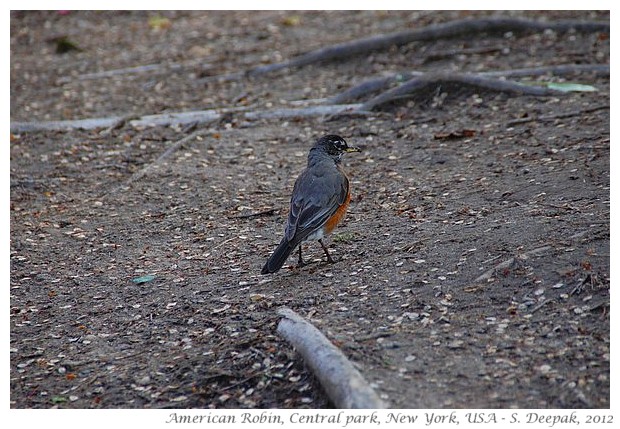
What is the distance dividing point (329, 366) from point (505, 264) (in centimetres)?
166

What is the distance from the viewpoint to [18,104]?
487 inches

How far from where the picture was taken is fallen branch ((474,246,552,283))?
17.8 ft

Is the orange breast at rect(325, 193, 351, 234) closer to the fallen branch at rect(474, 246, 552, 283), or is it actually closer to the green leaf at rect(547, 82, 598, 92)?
the fallen branch at rect(474, 246, 552, 283)

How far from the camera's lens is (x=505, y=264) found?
548 cm

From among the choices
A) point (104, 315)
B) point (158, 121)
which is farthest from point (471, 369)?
point (158, 121)

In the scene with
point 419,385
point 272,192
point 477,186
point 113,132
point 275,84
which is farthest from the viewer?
point 275,84

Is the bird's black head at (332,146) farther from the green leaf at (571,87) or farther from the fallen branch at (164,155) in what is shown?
Result: the green leaf at (571,87)

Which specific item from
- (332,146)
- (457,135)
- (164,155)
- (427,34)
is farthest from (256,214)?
(427,34)

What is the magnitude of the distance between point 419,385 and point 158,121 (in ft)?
23.8

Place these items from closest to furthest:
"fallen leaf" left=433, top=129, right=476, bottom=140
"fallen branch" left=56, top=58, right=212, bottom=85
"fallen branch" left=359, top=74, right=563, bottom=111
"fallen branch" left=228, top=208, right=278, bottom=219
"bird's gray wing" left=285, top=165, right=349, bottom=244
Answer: "bird's gray wing" left=285, top=165, right=349, bottom=244 < "fallen branch" left=228, top=208, right=278, bottom=219 < "fallen leaf" left=433, top=129, right=476, bottom=140 < "fallen branch" left=359, top=74, right=563, bottom=111 < "fallen branch" left=56, top=58, right=212, bottom=85

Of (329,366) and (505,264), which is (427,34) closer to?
(505,264)

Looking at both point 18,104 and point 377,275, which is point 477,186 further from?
point 18,104

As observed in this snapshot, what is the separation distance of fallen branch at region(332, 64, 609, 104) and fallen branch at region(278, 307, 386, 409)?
604cm

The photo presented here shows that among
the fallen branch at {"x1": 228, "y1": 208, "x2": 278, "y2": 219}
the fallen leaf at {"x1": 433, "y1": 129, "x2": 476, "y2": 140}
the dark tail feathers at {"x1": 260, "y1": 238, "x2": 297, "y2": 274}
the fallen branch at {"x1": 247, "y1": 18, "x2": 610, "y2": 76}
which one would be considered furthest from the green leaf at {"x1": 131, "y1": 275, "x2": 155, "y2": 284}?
the fallen branch at {"x1": 247, "y1": 18, "x2": 610, "y2": 76}
